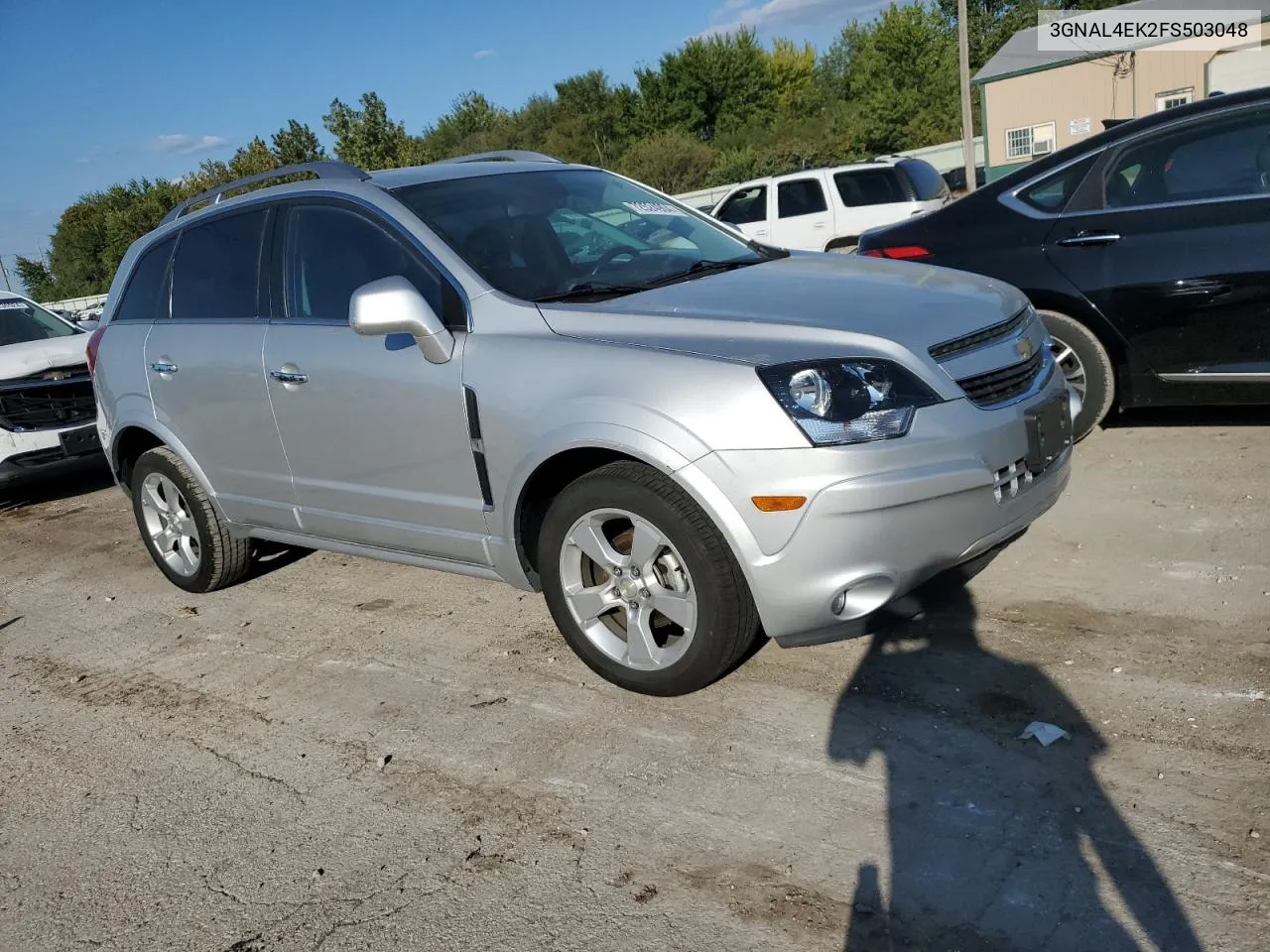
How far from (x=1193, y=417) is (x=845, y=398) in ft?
12.1

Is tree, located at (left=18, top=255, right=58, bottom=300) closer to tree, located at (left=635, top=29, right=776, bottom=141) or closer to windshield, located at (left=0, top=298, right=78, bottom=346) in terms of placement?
tree, located at (left=635, top=29, right=776, bottom=141)

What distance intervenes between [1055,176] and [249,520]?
4253 mm

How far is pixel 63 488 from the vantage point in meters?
9.05

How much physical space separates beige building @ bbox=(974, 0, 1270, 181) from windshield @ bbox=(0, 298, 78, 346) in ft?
81.1

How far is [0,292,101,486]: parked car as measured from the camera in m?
7.65

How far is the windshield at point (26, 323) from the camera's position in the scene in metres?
8.77

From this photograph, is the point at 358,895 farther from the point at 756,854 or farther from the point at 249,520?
the point at 249,520

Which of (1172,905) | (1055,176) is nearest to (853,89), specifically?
(1055,176)

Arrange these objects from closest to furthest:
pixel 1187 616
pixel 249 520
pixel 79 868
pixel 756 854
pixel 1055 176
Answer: pixel 756 854
pixel 79 868
pixel 1187 616
pixel 249 520
pixel 1055 176

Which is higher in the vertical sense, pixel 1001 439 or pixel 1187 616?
Answer: pixel 1001 439

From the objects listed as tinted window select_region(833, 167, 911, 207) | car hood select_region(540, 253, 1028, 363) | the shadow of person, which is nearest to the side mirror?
car hood select_region(540, 253, 1028, 363)

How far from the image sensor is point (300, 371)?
4.18 m

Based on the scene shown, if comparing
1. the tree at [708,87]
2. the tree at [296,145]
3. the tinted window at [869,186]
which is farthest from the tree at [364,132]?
the tree at [708,87]

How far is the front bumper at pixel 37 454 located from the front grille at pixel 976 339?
22.1 ft
